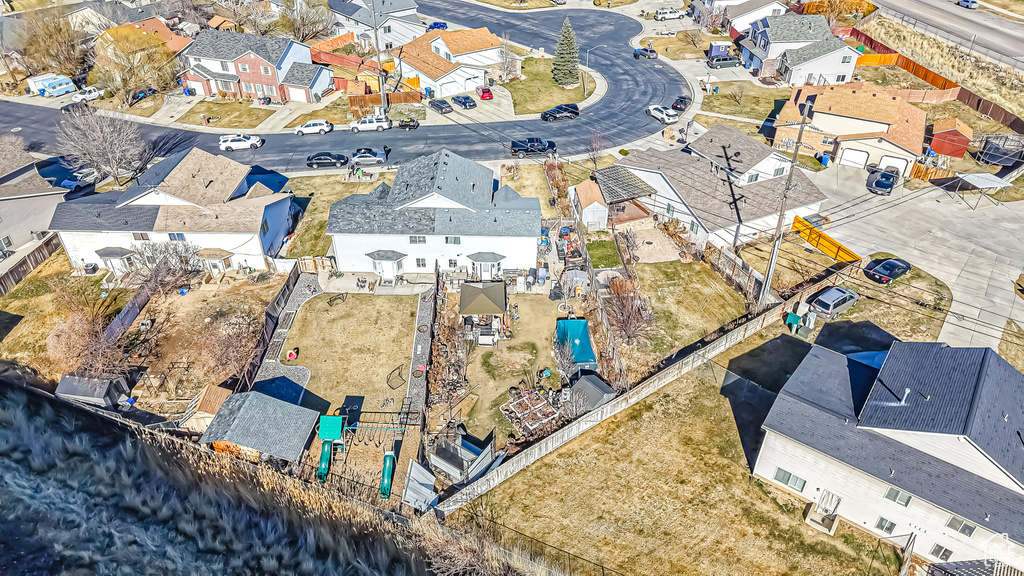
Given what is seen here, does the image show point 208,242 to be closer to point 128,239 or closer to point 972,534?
point 128,239

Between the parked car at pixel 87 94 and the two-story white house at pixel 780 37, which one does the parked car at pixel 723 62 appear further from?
the parked car at pixel 87 94

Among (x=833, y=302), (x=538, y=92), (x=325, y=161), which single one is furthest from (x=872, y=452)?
(x=538, y=92)

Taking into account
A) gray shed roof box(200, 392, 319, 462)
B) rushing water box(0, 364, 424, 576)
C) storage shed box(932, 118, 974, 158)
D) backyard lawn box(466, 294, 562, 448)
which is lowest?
rushing water box(0, 364, 424, 576)

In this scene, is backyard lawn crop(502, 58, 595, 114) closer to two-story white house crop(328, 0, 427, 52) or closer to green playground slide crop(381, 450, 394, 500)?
two-story white house crop(328, 0, 427, 52)

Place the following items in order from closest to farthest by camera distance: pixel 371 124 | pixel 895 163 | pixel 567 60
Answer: pixel 895 163, pixel 371 124, pixel 567 60

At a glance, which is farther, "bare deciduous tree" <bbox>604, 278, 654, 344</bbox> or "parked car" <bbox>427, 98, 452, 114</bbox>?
"parked car" <bbox>427, 98, 452, 114</bbox>

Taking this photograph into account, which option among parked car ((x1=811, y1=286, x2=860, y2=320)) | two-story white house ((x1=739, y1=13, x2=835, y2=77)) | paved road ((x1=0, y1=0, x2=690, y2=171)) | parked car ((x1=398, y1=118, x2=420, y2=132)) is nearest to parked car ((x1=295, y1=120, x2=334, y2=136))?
paved road ((x1=0, y1=0, x2=690, y2=171))

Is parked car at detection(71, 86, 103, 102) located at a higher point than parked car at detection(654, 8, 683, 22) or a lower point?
lower

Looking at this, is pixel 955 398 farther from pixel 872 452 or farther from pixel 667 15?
pixel 667 15
